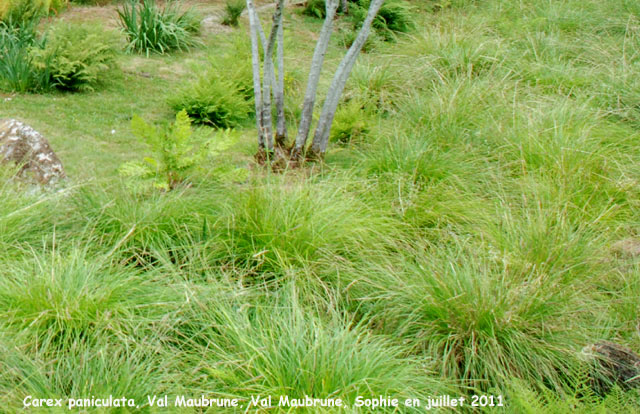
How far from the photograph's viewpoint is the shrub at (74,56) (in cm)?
736

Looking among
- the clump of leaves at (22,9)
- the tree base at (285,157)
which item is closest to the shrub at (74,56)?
the clump of leaves at (22,9)

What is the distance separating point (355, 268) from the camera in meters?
3.99

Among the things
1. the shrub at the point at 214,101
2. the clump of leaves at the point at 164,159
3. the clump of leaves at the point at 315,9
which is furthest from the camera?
the clump of leaves at the point at 315,9

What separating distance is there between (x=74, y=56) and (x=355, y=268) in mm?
5103

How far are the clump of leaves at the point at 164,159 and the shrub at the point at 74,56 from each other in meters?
3.00

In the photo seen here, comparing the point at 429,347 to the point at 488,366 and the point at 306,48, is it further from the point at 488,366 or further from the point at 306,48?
the point at 306,48

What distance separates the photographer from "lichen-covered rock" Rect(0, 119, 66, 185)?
16.1 feet

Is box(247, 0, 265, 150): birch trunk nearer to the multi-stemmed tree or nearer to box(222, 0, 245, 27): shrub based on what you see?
the multi-stemmed tree

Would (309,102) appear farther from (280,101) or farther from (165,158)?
(165,158)

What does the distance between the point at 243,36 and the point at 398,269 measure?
19.5ft

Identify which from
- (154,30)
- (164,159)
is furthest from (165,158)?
(154,30)

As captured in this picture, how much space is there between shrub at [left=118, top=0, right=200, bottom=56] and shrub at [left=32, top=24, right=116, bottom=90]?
4.20ft

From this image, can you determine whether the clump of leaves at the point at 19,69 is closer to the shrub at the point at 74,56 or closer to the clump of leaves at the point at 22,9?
the shrub at the point at 74,56

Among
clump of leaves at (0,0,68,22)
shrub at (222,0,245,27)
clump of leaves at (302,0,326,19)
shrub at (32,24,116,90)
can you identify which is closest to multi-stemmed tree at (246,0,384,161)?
shrub at (32,24,116,90)
